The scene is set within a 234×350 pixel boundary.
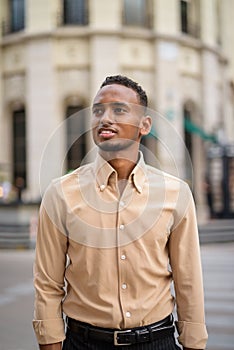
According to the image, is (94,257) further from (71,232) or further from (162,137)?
(162,137)

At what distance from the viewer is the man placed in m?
2.12

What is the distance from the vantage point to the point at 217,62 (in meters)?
27.9

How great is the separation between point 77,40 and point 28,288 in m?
18.1

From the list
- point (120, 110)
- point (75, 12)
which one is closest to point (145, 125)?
point (120, 110)

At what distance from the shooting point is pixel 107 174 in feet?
7.14

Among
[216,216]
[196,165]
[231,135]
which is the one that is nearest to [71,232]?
[216,216]

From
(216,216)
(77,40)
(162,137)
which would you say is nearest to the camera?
(162,137)

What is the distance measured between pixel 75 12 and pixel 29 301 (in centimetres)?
2009

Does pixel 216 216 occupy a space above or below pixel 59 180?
below

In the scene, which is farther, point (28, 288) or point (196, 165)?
point (196, 165)

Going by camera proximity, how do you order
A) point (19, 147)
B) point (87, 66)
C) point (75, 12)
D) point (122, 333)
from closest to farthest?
point (122, 333) → point (87, 66) → point (75, 12) → point (19, 147)

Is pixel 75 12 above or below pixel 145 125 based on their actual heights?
above

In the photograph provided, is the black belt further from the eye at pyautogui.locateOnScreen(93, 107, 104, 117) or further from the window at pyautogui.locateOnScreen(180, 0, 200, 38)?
the window at pyautogui.locateOnScreen(180, 0, 200, 38)

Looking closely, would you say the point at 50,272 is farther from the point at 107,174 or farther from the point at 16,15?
the point at 16,15
